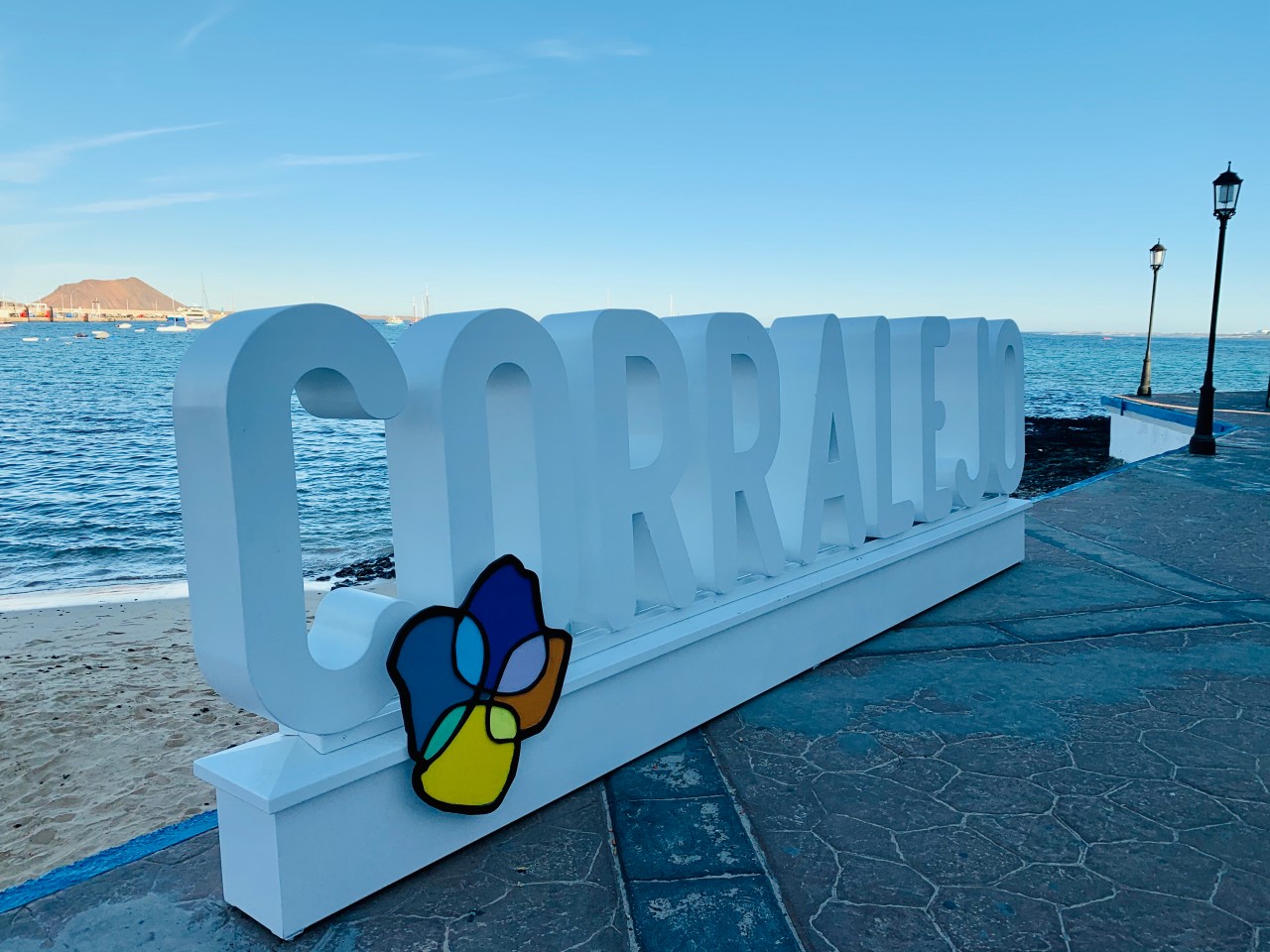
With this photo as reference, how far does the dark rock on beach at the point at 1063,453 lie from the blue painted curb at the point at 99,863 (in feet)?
59.4

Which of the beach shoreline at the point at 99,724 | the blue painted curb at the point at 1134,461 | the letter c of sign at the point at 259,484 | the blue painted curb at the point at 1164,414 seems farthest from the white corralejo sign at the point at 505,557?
the blue painted curb at the point at 1164,414

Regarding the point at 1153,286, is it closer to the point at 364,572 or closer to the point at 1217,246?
the point at 1217,246

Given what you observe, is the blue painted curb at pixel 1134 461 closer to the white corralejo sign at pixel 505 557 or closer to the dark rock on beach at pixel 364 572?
the white corralejo sign at pixel 505 557

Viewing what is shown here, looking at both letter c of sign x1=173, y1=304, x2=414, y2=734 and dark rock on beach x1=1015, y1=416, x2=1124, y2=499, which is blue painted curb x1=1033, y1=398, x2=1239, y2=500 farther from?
letter c of sign x1=173, y1=304, x2=414, y2=734

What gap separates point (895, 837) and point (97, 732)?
6676 mm

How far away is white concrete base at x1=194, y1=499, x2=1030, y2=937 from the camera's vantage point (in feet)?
9.13

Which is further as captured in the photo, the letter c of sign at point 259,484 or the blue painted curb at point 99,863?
the blue painted curb at point 99,863

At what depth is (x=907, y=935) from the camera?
2.75 m

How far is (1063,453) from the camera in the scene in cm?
2778

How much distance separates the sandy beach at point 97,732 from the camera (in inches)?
212

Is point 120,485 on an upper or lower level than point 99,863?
lower

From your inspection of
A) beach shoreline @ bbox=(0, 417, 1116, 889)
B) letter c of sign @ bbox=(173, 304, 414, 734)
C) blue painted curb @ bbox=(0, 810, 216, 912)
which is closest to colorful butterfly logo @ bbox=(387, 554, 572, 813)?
letter c of sign @ bbox=(173, 304, 414, 734)

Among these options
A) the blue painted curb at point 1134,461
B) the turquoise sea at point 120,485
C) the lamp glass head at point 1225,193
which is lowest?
the turquoise sea at point 120,485

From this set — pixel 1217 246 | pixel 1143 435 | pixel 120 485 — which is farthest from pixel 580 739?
pixel 120 485
